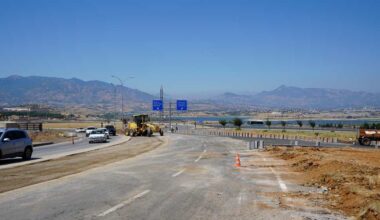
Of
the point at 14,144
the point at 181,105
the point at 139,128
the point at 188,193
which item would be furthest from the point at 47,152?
the point at 181,105

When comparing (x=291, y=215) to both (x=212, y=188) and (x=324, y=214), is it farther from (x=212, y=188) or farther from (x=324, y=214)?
(x=212, y=188)

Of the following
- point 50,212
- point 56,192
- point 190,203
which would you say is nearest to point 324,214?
point 190,203

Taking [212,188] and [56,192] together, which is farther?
[212,188]

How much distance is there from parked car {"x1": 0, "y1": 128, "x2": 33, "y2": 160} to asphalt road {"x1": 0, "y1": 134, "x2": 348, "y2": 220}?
344 inches

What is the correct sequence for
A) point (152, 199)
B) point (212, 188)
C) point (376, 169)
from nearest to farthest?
1. point (152, 199)
2. point (212, 188)
3. point (376, 169)


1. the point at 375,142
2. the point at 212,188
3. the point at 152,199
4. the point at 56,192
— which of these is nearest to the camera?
the point at 152,199

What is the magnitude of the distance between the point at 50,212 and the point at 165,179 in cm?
727

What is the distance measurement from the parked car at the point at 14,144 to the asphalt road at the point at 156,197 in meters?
8.75

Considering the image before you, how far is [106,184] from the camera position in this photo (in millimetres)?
15898

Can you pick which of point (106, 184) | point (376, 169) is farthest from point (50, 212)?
point (376, 169)

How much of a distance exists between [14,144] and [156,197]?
1649 cm

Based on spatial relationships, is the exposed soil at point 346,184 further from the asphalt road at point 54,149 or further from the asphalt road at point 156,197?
the asphalt road at point 54,149

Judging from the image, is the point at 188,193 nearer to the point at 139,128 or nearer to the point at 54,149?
the point at 54,149

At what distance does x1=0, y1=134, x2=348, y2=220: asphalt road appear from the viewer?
10.6 metres
